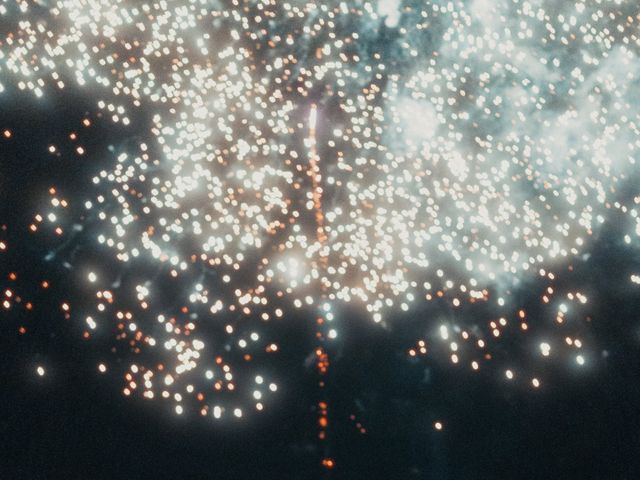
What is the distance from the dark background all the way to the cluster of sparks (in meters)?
0.01

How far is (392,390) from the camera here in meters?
0.30

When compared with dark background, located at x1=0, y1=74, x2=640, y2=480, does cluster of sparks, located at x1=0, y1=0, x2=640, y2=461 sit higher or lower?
higher

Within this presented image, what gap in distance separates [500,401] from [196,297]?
0.20 meters

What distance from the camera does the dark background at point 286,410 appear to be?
285mm

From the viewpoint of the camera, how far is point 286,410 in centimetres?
30

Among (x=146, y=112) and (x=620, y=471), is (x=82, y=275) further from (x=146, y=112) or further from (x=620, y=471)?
(x=620, y=471)

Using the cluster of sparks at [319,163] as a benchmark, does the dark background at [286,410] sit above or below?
below

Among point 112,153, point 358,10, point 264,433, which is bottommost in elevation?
point 264,433

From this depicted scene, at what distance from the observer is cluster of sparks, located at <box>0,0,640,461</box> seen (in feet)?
1.01

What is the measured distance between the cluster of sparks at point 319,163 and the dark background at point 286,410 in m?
0.01

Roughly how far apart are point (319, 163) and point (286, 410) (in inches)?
6.3

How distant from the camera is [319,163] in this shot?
1.12ft

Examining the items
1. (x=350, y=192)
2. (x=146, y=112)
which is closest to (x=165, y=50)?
(x=146, y=112)

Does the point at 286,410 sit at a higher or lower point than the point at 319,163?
lower
